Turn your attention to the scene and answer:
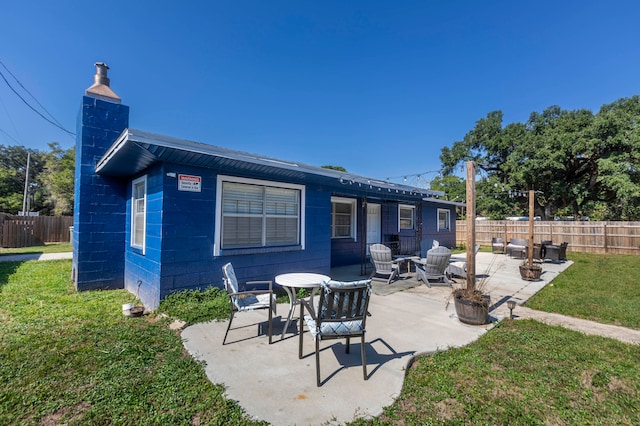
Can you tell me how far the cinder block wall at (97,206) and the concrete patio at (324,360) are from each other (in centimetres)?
364

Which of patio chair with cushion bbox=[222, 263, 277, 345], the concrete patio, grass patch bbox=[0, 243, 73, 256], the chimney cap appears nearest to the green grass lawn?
the concrete patio

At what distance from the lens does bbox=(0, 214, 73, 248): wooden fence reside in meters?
13.7

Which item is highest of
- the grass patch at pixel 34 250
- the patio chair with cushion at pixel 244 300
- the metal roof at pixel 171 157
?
the metal roof at pixel 171 157

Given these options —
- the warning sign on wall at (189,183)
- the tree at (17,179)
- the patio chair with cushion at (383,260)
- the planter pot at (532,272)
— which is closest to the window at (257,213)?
the warning sign on wall at (189,183)

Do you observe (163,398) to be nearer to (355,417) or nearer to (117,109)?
(355,417)

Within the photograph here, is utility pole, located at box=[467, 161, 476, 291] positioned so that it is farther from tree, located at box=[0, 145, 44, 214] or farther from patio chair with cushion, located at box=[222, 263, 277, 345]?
tree, located at box=[0, 145, 44, 214]

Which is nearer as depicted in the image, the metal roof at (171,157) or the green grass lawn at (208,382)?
the green grass lawn at (208,382)

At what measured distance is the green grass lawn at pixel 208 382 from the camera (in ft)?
6.84

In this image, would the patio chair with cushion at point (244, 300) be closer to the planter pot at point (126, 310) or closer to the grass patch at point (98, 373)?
the grass patch at point (98, 373)

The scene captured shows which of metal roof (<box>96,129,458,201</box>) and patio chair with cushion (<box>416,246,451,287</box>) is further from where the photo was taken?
patio chair with cushion (<box>416,246,451,287</box>)

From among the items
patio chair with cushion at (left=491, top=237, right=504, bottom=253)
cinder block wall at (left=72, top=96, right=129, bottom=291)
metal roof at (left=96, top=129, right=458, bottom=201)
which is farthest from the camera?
patio chair with cushion at (left=491, top=237, right=504, bottom=253)

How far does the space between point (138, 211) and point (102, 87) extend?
2.98 m

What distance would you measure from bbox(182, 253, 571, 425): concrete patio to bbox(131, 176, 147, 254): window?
8.38 ft

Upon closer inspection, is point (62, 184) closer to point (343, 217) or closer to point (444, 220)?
point (343, 217)
